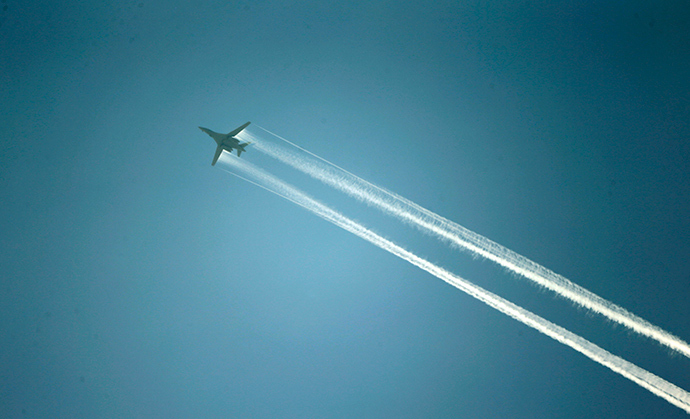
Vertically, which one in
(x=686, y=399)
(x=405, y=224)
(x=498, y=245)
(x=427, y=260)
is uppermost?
(x=498, y=245)

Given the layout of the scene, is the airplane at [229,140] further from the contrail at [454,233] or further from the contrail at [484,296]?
the contrail at [484,296]

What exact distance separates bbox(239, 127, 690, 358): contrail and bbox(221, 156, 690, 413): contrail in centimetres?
123

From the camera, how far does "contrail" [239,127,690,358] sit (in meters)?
Result: 14.7

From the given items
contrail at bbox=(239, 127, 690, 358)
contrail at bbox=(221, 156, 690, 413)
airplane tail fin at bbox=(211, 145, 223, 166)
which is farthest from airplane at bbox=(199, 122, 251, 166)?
contrail at bbox=(221, 156, 690, 413)

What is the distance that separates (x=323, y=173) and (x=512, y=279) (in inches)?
400

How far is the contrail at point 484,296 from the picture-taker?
47.2 feet

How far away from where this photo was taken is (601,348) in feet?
48.7

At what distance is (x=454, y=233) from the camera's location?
1562 cm

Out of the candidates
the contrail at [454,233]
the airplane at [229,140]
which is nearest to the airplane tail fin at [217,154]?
→ the airplane at [229,140]

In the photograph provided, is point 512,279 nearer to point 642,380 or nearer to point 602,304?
point 602,304

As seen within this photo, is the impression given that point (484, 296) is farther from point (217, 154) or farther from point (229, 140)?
point (217, 154)

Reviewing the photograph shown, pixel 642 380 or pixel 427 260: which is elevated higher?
pixel 427 260

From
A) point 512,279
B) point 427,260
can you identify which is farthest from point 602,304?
point 427,260

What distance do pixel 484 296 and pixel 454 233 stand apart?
3258mm
